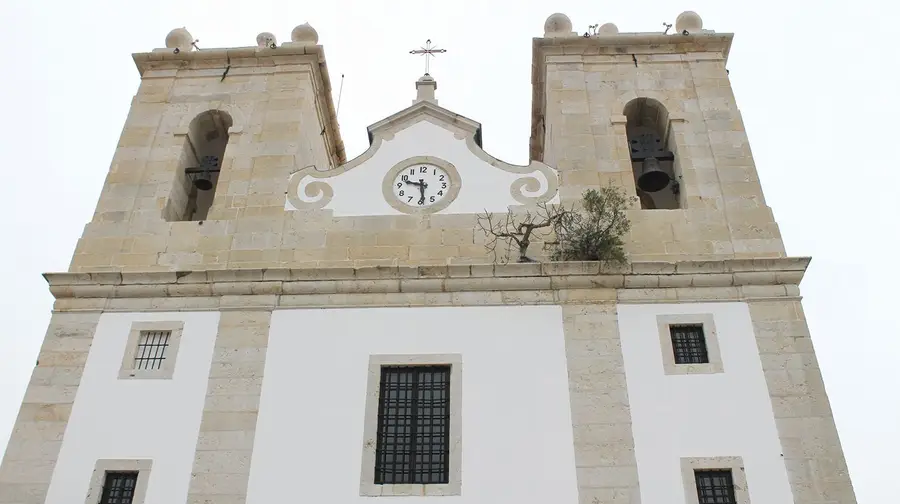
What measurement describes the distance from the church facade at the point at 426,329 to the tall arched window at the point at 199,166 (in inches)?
2.9

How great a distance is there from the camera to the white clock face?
14.6 meters

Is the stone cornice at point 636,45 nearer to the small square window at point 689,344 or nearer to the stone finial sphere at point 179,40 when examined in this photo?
the small square window at point 689,344

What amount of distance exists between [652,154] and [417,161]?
153 inches

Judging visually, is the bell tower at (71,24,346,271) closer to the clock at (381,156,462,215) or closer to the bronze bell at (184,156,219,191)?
the bronze bell at (184,156,219,191)

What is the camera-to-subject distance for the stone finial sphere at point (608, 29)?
1700 cm

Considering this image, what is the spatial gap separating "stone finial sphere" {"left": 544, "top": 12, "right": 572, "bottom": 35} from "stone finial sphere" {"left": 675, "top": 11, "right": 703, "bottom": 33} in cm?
193

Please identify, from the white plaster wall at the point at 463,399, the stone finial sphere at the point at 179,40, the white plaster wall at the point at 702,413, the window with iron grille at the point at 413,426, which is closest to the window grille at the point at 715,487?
the white plaster wall at the point at 702,413

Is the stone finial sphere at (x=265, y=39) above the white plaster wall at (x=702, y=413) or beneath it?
Result: above

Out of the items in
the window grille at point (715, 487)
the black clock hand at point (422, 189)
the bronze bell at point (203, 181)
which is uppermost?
the bronze bell at point (203, 181)

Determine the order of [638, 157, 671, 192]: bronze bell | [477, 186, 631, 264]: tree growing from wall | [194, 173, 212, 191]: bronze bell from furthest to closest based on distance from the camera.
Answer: [194, 173, 212, 191]: bronze bell
[638, 157, 671, 192]: bronze bell
[477, 186, 631, 264]: tree growing from wall

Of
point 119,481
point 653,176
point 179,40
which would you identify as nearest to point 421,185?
point 653,176

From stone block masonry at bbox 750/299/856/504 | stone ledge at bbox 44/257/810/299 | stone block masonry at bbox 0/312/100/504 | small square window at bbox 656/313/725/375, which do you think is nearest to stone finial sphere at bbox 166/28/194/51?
stone ledge at bbox 44/257/810/299

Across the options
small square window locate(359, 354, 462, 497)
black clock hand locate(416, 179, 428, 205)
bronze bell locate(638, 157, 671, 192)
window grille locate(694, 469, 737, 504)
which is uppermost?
bronze bell locate(638, 157, 671, 192)

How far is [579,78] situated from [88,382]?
30.3 ft
